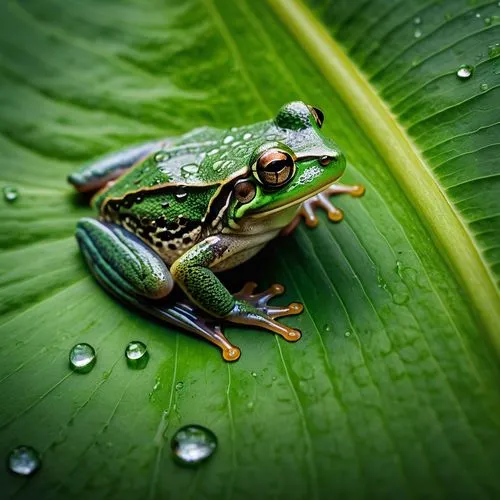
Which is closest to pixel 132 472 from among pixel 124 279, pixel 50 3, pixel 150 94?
pixel 124 279

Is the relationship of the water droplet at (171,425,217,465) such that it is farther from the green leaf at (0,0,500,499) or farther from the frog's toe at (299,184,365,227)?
the frog's toe at (299,184,365,227)

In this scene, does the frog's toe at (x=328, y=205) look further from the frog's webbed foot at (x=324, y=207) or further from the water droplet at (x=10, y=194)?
the water droplet at (x=10, y=194)

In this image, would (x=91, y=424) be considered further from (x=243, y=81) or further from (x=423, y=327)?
(x=243, y=81)

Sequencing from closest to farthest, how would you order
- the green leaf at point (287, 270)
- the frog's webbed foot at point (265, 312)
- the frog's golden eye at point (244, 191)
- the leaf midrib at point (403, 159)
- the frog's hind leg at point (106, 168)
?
the green leaf at point (287, 270) → the leaf midrib at point (403, 159) → the frog's webbed foot at point (265, 312) → the frog's golden eye at point (244, 191) → the frog's hind leg at point (106, 168)

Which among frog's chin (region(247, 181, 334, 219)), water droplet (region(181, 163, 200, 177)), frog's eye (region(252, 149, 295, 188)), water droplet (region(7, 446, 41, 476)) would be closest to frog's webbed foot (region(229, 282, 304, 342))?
frog's chin (region(247, 181, 334, 219))

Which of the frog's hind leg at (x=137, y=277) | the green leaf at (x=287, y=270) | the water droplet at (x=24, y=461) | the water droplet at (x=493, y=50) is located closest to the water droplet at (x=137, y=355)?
the green leaf at (x=287, y=270)

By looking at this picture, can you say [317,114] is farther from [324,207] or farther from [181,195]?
[181,195]
